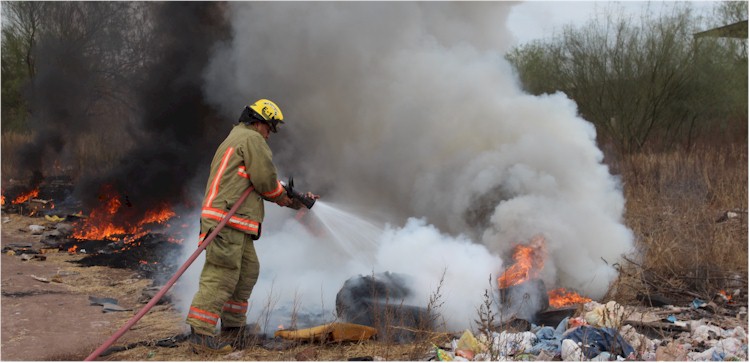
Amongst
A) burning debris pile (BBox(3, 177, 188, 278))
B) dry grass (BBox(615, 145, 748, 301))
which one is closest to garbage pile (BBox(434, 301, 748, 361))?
dry grass (BBox(615, 145, 748, 301))

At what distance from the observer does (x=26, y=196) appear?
A: 1320cm

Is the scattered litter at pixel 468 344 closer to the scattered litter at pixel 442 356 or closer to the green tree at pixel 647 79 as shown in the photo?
the scattered litter at pixel 442 356

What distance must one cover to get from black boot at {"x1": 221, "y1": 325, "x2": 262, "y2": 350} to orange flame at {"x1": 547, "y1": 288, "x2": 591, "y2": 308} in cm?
280

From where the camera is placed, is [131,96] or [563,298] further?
[131,96]

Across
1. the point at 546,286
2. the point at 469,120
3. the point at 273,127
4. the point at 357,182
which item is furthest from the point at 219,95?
the point at 546,286

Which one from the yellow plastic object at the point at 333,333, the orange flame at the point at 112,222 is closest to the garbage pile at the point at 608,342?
the yellow plastic object at the point at 333,333

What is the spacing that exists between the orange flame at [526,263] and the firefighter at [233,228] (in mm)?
2272

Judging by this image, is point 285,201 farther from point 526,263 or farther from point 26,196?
point 26,196

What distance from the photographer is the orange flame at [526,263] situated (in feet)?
19.5

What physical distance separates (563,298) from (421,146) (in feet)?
9.25

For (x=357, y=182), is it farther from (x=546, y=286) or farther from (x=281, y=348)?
(x=281, y=348)

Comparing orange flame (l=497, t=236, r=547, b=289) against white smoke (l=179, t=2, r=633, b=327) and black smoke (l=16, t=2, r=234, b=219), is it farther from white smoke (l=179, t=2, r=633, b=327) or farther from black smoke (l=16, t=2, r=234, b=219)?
black smoke (l=16, t=2, r=234, b=219)

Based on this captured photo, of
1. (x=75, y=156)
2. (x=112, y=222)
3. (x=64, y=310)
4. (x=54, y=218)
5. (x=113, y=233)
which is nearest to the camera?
(x=64, y=310)

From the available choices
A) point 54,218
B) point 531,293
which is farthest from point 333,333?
point 54,218
